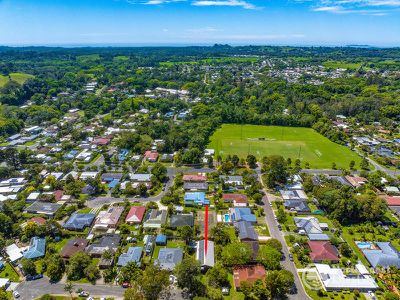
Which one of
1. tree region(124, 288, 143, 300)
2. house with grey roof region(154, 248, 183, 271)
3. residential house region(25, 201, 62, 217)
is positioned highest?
tree region(124, 288, 143, 300)

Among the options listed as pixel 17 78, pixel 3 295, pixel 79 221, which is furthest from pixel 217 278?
pixel 17 78

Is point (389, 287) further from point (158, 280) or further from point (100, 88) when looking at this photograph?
point (100, 88)

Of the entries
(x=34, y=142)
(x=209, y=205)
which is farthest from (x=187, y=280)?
(x=34, y=142)

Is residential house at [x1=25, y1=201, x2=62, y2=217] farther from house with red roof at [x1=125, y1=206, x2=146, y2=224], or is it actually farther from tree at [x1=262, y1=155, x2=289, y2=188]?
tree at [x1=262, y1=155, x2=289, y2=188]

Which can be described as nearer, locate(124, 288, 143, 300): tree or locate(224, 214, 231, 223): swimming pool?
locate(124, 288, 143, 300): tree

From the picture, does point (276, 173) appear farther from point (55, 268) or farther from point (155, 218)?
point (55, 268)

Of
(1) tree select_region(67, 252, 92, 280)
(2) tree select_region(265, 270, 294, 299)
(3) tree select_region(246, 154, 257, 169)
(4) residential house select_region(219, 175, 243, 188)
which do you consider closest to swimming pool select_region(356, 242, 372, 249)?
(2) tree select_region(265, 270, 294, 299)
